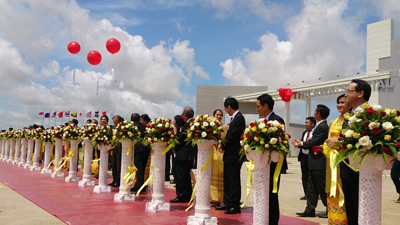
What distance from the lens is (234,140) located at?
577 centimetres

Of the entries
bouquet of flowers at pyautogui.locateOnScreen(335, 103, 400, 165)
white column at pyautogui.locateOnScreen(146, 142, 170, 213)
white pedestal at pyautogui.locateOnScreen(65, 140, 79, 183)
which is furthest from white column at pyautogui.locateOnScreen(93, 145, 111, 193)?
bouquet of flowers at pyautogui.locateOnScreen(335, 103, 400, 165)

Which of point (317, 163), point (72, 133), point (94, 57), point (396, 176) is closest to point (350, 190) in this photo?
point (317, 163)

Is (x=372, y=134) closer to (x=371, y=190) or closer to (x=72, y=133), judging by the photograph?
(x=371, y=190)

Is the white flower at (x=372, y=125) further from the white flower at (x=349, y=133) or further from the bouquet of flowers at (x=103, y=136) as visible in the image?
the bouquet of flowers at (x=103, y=136)

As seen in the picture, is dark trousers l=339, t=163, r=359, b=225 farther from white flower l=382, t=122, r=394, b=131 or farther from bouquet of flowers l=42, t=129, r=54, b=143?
bouquet of flowers l=42, t=129, r=54, b=143

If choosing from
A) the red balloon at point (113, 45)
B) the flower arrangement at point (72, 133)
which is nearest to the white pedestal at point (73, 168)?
the flower arrangement at point (72, 133)

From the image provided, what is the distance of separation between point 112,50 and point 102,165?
4774 millimetres

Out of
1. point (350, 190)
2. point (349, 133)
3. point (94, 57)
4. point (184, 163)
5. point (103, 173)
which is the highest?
point (94, 57)

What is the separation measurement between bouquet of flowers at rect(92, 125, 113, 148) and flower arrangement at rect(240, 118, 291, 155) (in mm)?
4873

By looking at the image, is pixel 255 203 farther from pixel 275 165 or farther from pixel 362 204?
pixel 362 204

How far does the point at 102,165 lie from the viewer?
27.5 feet

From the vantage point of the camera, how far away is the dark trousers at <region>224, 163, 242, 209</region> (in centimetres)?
588

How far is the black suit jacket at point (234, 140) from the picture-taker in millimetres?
5742

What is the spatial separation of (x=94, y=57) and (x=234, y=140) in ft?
26.1
